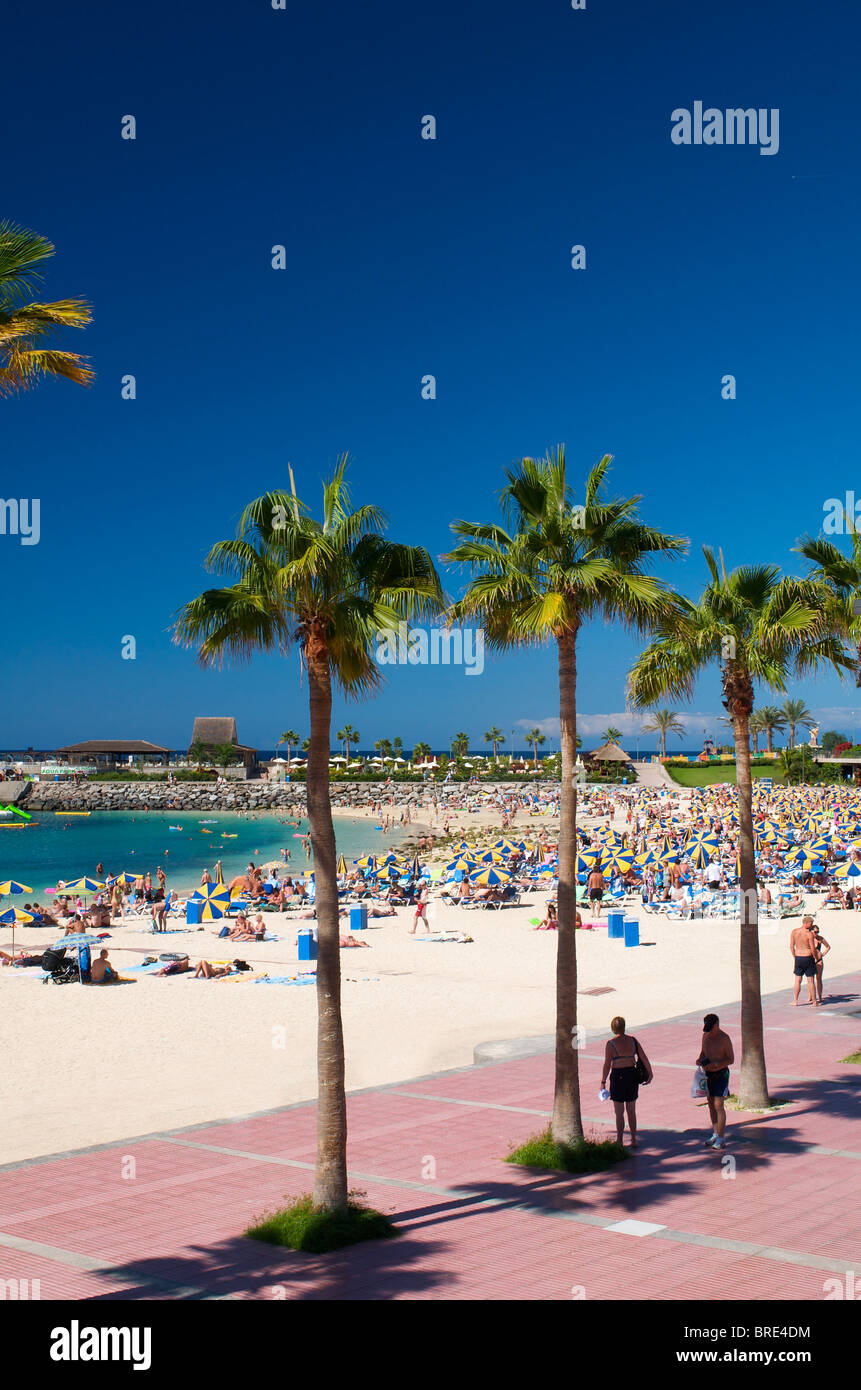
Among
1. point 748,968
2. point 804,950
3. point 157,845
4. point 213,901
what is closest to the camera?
point 748,968

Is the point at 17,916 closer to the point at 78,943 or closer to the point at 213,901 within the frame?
the point at 213,901

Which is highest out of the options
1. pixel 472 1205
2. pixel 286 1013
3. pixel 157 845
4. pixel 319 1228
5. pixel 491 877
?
pixel 319 1228

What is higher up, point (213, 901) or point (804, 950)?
point (804, 950)

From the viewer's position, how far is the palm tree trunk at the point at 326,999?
887 cm

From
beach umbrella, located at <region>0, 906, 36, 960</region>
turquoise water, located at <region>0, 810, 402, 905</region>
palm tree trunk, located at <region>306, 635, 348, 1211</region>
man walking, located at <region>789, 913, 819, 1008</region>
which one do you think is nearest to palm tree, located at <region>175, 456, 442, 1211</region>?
palm tree trunk, located at <region>306, 635, 348, 1211</region>

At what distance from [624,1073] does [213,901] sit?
24.6m

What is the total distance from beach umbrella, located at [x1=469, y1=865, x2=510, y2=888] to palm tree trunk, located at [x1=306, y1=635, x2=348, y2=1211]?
2622 cm

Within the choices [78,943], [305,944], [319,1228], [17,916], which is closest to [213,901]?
[17,916]

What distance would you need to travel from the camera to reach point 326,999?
29.6ft

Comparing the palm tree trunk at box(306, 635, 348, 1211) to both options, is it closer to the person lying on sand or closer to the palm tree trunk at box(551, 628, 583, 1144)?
the palm tree trunk at box(551, 628, 583, 1144)

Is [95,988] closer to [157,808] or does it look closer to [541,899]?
[541,899]

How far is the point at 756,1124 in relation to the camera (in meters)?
12.0

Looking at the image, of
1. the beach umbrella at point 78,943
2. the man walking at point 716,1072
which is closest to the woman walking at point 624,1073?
the man walking at point 716,1072
